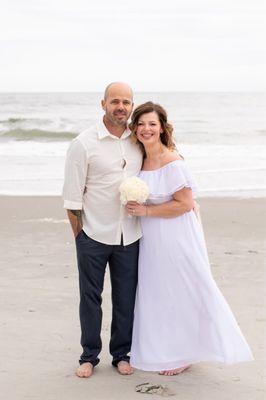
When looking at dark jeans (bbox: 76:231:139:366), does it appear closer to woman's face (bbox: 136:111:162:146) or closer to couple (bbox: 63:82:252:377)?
couple (bbox: 63:82:252:377)

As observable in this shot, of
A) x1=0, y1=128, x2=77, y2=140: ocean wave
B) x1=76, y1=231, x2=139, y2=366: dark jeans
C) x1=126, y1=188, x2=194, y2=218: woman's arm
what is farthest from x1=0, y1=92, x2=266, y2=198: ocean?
x1=126, y1=188, x2=194, y2=218: woman's arm

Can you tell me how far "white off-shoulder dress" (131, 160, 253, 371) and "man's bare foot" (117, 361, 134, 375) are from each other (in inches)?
3.9

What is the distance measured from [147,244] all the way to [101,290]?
0.43 meters

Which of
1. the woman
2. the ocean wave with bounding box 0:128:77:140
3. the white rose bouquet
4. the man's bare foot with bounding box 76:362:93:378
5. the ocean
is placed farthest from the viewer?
the ocean wave with bounding box 0:128:77:140

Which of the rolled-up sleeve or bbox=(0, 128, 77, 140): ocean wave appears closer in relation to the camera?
the rolled-up sleeve

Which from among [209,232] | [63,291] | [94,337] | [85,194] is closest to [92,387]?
[94,337]

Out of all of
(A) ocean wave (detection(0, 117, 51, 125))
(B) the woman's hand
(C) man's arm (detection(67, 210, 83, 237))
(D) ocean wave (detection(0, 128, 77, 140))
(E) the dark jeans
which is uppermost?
(A) ocean wave (detection(0, 117, 51, 125))

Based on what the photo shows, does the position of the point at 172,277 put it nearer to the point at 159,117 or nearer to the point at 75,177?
the point at 75,177

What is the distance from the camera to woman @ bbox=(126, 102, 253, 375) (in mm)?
4234

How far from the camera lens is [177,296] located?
4.31 meters

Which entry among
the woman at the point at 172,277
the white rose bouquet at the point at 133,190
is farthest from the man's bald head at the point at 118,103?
the white rose bouquet at the point at 133,190

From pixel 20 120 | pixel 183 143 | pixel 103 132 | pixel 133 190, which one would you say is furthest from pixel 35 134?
pixel 133 190

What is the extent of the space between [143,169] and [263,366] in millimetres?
1525

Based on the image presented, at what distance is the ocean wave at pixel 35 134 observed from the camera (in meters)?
30.0
